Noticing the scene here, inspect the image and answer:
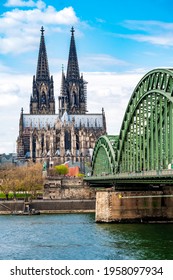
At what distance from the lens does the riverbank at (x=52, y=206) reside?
86375 millimetres

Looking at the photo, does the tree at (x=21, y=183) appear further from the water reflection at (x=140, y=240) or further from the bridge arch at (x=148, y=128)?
the water reflection at (x=140, y=240)

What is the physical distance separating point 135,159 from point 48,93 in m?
110

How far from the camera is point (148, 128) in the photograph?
6094 centimetres

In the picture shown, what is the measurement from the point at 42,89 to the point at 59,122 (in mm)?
10564

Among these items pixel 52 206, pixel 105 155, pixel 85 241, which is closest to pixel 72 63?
pixel 105 155

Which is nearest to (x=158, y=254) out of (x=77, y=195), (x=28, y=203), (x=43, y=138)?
(x=28, y=203)

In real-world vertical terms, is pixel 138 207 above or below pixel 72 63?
below

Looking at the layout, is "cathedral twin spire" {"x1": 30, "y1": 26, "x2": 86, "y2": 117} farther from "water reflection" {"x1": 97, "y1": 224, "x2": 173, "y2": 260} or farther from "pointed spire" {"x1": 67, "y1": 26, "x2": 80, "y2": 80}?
"water reflection" {"x1": 97, "y1": 224, "x2": 173, "y2": 260}

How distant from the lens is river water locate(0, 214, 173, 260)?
139 ft

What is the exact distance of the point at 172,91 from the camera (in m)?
52.4

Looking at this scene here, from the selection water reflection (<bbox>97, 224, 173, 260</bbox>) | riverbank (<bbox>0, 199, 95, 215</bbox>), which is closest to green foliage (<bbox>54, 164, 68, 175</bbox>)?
riverbank (<bbox>0, 199, 95, 215</bbox>)

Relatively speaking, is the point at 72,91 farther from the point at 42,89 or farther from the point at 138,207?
the point at 138,207

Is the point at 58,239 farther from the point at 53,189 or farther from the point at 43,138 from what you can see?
the point at 43,138
